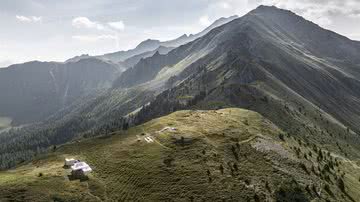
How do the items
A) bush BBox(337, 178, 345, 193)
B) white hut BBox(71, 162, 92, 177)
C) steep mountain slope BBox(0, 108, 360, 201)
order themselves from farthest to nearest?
bush BBox(337, 178, 345, 193) < white hut BBox(71, 162, 92, 177) < steep mountain slope BBox(0, 108, 360, 201)

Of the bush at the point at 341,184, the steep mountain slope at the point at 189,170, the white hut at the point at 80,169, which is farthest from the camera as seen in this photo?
the bush at the point at 341,184

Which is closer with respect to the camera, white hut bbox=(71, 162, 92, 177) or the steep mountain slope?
the steep mountain slope

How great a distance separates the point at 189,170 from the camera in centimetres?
9806

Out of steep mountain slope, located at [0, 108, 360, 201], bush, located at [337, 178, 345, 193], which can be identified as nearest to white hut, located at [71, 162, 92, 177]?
steep mountain slope, located at [0, 108, 360, 201]

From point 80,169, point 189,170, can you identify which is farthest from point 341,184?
point 80,169

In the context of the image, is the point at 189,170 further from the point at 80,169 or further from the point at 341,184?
the point at 341,184

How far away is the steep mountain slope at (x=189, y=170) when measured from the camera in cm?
8519

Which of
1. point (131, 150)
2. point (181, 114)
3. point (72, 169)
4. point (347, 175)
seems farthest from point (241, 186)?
point (181, 114)

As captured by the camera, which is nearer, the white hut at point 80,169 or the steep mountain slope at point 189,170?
the steep mountain slope at point 189,170

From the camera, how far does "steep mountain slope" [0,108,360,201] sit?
279ft

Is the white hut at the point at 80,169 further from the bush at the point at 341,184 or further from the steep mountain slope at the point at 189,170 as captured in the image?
the bush at the point at 341,184

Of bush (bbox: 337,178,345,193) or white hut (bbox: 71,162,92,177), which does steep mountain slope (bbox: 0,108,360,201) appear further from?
white hut (bbox: 71,162,92,177)

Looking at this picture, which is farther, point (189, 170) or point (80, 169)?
point (189, 170)

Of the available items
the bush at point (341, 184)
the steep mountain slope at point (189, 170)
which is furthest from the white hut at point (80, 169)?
the bush at point (341, 184)
